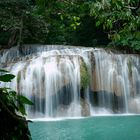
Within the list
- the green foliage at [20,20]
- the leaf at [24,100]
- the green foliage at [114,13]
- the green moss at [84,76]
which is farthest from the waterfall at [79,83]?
the leaf at [24,100]

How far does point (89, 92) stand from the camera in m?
14.1

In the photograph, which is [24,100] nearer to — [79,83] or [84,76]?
[79,83]

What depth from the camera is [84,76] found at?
1413 cm

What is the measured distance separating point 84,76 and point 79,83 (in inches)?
13.3

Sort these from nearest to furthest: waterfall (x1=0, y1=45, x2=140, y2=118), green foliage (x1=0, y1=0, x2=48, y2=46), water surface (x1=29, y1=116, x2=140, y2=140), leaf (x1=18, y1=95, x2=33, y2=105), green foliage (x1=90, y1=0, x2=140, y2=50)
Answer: leaf (x1=18, y1=95, x2=33, y2=105), green foliage (x1=90, y1=0, x2=140, y2=50), water surface (x1=29, y1=116, x2=140, y2=140), waterfall (x1=0, y1=45, x2=140, y2=118), green foliage (x1=0, y1=0, x2=48, y2=46)

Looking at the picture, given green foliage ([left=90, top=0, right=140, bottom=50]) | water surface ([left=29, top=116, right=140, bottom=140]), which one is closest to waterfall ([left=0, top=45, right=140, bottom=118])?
water surface ([left=29, top=116, right=140, bottom=140])

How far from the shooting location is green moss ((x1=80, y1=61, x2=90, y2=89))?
1405cm

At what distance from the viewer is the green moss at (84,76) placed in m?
14.0

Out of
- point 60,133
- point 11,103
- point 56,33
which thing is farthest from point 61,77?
point 11,103

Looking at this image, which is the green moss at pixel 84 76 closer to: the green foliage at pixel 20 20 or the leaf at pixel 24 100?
the green foliage at pixel 20 20

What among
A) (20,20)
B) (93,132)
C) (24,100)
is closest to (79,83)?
(20,20)

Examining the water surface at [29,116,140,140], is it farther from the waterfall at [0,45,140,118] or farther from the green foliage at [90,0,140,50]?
the green foliage at [90,0,140,50]

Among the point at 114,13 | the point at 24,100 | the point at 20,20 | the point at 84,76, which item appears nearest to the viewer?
the point at 24,100

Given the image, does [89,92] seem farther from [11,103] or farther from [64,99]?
[11,103]
